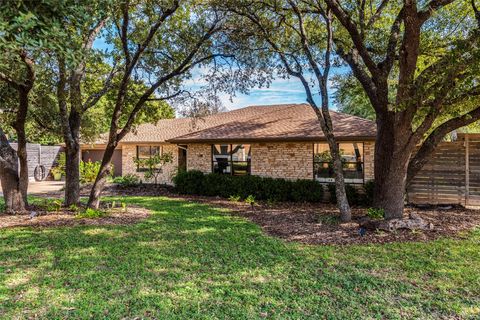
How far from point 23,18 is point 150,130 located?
16.0 metres

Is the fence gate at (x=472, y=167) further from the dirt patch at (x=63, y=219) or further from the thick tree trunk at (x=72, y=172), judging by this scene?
the thick tree trunk at (x=72, y=172)

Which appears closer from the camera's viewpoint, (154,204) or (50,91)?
(50,91)

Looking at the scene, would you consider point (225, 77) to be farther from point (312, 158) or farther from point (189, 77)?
point (312, 158)

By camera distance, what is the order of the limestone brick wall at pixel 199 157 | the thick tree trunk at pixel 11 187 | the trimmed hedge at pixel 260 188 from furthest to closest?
the limestone brick wall at pixel 199 157, the trimmed hedge at pixel 260 188, the thick tree trunk at pixel 11 187

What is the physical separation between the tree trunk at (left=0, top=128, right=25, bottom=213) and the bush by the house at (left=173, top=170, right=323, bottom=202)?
21.5 ft

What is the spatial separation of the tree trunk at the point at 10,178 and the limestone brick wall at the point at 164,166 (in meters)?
8.13

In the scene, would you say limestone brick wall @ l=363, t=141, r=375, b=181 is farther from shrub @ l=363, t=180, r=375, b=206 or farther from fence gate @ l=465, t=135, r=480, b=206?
fence gate @ l=465, t=135, r=480, b=206

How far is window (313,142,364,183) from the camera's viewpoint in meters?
12.1

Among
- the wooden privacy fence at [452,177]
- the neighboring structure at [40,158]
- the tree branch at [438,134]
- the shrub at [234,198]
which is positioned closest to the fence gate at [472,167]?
the wooden privacy fence at [452,177]

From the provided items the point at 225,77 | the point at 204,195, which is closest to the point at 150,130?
the point at 204,195

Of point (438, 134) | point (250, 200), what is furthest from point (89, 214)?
point (438, 134)

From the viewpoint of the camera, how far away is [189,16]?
969cm

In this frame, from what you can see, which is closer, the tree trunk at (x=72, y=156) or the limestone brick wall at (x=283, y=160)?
the tree trunk at (x=72, y=156)

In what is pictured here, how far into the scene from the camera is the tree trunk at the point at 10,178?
8.33 metres
